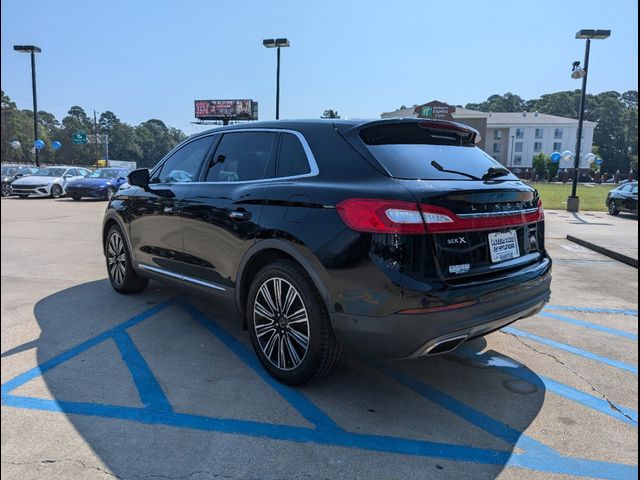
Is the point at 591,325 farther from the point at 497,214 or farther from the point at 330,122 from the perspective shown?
the point at 330,122

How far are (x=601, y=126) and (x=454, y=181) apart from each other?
140596 millimetres

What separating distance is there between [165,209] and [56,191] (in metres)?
20.3

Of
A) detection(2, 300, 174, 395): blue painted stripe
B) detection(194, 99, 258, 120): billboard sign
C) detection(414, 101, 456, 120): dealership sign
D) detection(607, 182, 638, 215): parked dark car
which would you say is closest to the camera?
detection(2, 300, 174, 395): blue painted stripe

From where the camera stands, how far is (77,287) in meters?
5.84

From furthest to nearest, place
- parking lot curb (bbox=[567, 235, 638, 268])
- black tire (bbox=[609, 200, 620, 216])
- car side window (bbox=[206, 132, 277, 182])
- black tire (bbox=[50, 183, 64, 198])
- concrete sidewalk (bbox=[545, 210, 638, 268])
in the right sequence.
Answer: black tire (bbox=[50, 183, 64, 198]) < black tire (bbox=[609, 200, 620, 216]) < concrete sidewalk (bbox=[545, 210, 638, 268]) < parking lot curb (bbox=[567, 235, 638, 268]) < car side window (bbox=[206, 132, 277, 182])

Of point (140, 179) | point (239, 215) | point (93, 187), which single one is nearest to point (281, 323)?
point (239, 215)

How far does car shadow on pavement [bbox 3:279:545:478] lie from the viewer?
2520mm

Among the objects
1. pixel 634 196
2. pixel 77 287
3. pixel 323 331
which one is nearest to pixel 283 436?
pixel 323 331

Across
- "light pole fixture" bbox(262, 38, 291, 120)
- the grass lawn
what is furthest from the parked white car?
the grass lawn

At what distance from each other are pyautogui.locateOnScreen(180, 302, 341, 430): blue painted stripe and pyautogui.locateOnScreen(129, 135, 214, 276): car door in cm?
62

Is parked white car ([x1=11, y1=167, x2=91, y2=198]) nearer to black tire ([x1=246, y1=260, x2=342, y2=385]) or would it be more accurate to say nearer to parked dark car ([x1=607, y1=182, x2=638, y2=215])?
black tire ([x1=246, y1=260, x2=342, y2=385])

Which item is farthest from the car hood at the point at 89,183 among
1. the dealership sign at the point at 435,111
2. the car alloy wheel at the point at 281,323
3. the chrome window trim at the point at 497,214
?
the chrome window trim at the point at 497,214

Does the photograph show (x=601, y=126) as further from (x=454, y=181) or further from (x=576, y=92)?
(x=454, y=181)

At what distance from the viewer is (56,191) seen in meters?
21.7
